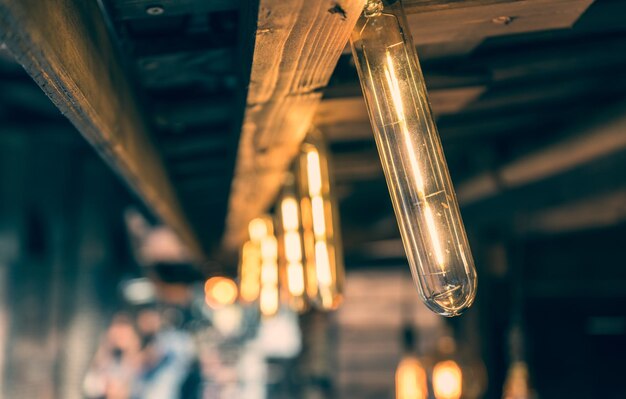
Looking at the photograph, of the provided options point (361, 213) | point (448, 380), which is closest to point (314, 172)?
point (448, 380)

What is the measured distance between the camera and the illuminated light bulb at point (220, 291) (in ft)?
41.5

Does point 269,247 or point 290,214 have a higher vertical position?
point 269,247

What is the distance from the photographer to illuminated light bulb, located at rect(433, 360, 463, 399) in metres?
6.29

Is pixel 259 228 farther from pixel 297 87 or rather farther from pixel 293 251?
pixel 297 87

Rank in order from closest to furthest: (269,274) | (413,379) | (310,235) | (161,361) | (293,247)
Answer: (310,235)
(293,247)
(269,274)
(413,379)
(161,361)

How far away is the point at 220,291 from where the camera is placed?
1291 cm

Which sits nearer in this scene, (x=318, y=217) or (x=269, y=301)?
(x=318, y=217)

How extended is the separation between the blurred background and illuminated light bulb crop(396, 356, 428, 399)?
2cm

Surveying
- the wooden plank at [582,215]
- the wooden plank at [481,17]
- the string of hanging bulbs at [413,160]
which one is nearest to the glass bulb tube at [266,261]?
the wooden plank at [582,215]

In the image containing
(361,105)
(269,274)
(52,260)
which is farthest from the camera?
(52,260)

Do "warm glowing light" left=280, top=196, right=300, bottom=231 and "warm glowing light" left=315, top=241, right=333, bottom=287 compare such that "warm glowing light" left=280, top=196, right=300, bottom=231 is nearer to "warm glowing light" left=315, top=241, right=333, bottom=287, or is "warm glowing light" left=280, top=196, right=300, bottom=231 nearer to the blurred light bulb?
"warm glowing light" left=315, top=241, right=333, bottom=287

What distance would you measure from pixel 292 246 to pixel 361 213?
476cm

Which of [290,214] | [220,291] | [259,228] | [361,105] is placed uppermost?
[220,291]

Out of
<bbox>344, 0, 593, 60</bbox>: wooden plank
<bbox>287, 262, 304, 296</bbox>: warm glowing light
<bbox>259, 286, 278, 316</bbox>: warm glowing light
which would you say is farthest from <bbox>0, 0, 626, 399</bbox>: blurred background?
<bbox>259, 286, 278, 316</bbox>: warm glowing light
